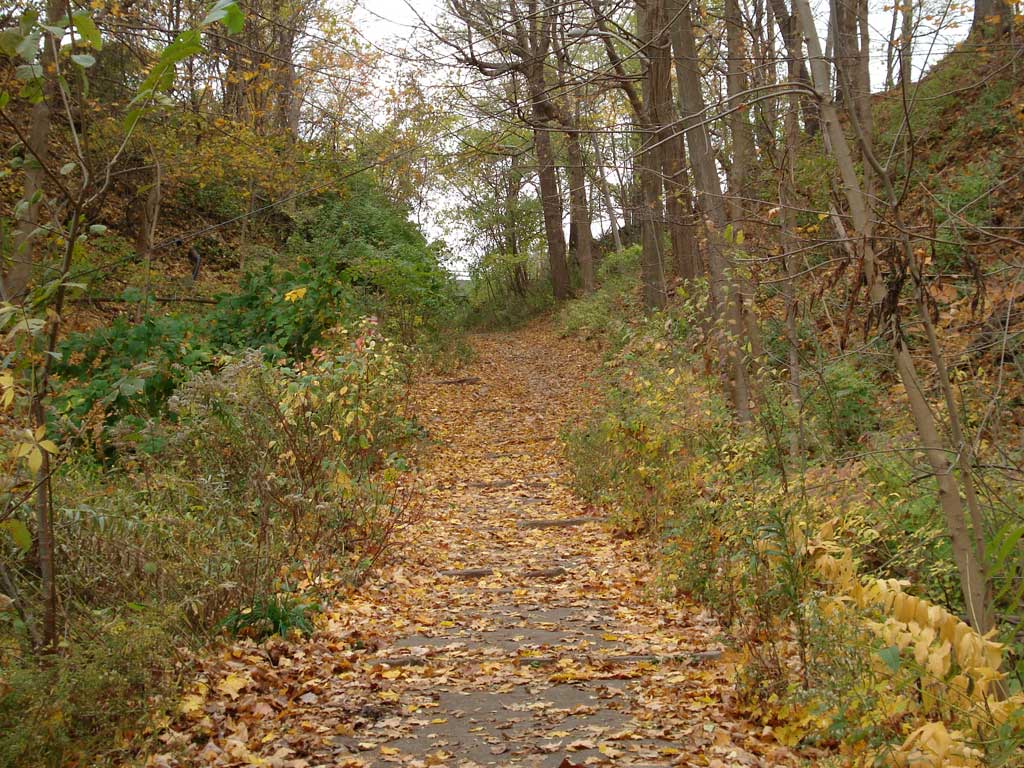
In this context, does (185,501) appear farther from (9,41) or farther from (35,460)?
(9,41)

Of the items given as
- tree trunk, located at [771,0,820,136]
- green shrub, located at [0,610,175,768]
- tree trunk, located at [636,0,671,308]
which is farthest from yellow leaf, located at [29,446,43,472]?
tree trunk, located at [636,0,671,308]

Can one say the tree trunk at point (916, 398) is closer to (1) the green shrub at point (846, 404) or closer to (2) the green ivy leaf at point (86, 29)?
(2) the green ivy leaf at point (86, 29)

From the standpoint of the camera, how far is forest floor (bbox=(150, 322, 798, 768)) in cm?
389

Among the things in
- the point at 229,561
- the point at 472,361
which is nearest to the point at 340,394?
the point at 229,561

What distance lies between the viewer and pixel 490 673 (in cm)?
498

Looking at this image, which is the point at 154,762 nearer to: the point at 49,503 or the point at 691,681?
the point at 49,503

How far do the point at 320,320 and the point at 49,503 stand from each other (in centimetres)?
769

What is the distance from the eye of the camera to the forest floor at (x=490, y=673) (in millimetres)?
3895

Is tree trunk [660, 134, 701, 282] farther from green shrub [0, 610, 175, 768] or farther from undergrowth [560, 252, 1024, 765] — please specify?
green shrub [0, 610, 175, 768]

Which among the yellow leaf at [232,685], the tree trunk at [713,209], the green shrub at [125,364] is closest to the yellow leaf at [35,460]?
the yellow leaf at [232,685]

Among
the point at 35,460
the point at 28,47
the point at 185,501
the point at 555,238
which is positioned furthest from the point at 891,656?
the point at 555,238

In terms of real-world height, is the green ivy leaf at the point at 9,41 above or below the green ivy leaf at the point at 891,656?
above

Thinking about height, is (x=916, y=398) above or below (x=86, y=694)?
above

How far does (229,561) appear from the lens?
206 inches
